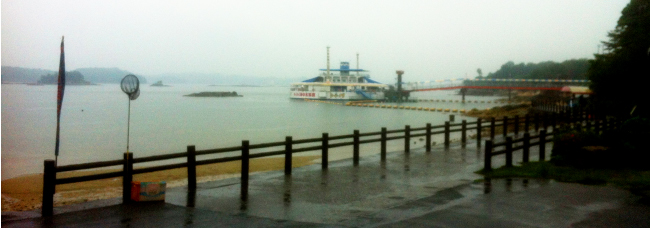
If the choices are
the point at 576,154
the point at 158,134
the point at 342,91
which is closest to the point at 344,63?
the point at 342,91

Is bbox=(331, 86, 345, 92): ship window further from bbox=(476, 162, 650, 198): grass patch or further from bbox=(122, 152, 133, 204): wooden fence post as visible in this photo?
bbox=(122, 152, 133, 204): wooden fence post

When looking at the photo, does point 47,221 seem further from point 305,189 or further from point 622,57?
point 622,57

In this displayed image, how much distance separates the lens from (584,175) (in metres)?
11.5

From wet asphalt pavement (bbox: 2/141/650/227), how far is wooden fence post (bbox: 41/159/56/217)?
0.90 feet

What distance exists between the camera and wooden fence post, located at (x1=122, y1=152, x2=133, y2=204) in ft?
29.4

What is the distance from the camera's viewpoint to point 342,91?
122312 millimetres

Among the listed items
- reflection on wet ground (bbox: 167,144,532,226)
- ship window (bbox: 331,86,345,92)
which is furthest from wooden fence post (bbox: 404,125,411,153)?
ship window (bbox: 331,86,345,92)

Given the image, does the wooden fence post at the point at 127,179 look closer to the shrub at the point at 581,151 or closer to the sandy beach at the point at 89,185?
the sandy beach at the point at 89,185

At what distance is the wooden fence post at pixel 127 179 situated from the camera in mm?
8961

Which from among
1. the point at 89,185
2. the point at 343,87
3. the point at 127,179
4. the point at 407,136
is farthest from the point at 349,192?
the point at 343,87

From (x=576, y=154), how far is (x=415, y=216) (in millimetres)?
6767

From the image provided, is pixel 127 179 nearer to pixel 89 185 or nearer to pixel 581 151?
pixel 89 185

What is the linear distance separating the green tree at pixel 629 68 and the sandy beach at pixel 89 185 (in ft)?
59.1

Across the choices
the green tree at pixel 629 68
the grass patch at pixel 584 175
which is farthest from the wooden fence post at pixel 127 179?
the green tree at pixel 629 68
